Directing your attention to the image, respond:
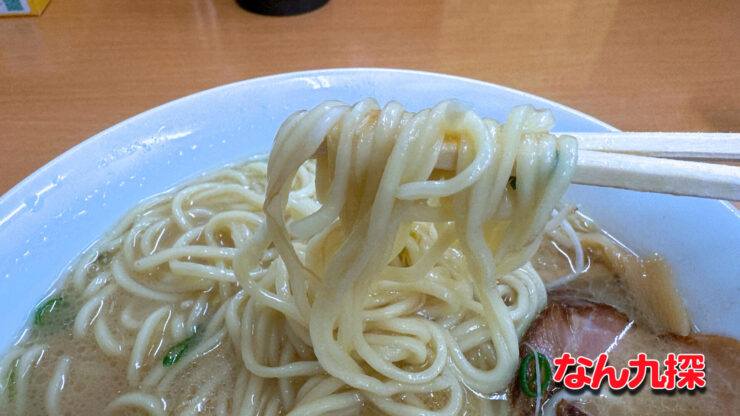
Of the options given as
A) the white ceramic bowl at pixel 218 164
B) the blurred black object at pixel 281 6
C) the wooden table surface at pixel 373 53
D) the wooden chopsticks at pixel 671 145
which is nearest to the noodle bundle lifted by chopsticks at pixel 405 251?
the wooden chopsticks at pixel 671 145

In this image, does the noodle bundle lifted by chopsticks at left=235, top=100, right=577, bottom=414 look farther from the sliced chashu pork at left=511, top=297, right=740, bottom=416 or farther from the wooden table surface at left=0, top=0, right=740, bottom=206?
the wooden table surface at left=0, top=0, right=740, bottom=206

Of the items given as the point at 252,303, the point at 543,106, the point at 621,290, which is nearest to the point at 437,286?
the point at 252,303

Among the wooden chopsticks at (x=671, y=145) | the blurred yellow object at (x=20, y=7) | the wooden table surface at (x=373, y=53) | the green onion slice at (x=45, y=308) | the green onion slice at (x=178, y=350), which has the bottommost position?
the green onion slice at (x=178, y=350)

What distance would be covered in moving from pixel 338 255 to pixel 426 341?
1.47ft

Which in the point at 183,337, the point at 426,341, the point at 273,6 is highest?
the point at 273,6

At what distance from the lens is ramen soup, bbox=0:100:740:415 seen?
3.28 feet

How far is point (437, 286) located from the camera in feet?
4.67

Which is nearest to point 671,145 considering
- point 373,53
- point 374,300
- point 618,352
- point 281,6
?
point 618,352

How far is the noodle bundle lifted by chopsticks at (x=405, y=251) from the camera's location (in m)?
0.98

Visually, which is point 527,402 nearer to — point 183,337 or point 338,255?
point 338,255

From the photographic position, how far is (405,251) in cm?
146

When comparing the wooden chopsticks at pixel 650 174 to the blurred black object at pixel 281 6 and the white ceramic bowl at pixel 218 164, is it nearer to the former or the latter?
the white ceramic bowl at pixel 218 164

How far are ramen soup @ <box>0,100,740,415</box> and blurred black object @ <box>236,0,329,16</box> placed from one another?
5.80 feet

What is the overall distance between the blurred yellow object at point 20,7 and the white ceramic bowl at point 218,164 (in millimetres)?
1872
